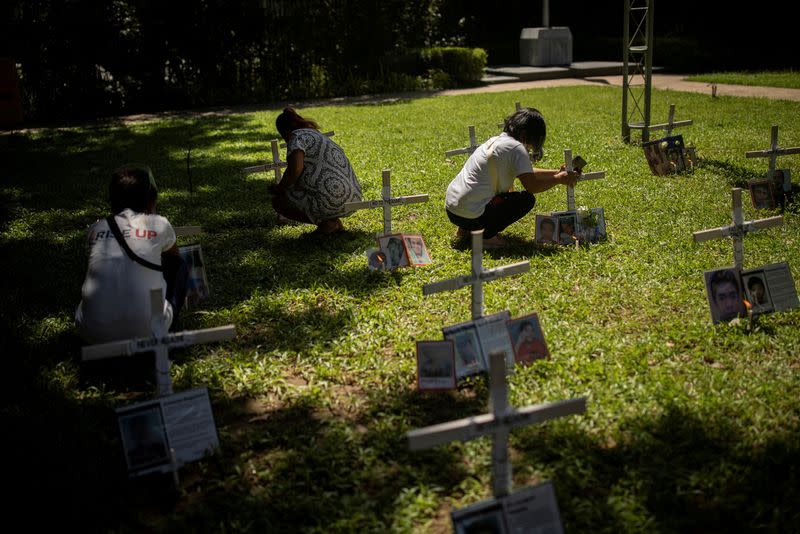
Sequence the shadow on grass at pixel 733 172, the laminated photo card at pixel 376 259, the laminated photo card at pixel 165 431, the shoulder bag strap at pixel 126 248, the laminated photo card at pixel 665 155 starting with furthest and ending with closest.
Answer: the laminated photo card at pixel 665 155, the shadow on grass at pixel 733 172, the laminated photo card at pixel 376 259, the shoulder bag strap at pixel 126 248, the laminated photo card at pixel 165 431

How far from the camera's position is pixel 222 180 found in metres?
9.11

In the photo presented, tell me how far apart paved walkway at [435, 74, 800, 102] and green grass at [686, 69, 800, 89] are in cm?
31

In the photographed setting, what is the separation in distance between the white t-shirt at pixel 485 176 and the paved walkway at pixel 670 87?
32.2 feet

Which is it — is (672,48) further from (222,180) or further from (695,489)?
(695,489)

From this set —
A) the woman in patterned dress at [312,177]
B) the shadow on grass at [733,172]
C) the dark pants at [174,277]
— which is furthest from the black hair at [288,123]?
the shadow on grass at [733,172]

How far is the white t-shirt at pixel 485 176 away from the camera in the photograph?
5.70 m

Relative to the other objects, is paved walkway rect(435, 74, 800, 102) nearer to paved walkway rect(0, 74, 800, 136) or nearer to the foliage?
paved walkway rect(0, 74, 800, 136)

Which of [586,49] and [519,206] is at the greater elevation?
[586,49]

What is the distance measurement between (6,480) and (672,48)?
70.6 ft

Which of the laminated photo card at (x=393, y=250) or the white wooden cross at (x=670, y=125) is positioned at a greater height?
the white wooden cross at (x=670, y=125)

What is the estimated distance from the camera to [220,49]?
17328mm

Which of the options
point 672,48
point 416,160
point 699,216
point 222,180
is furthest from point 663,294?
point 672,48

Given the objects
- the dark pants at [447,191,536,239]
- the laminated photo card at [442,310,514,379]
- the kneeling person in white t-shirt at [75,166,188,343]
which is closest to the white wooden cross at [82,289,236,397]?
the kneeling person in white t-shirt at [75,166,188,343]

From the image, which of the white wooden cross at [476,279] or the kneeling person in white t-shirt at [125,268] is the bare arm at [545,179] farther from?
the kneeling person in white t-shirt at [125,268]
